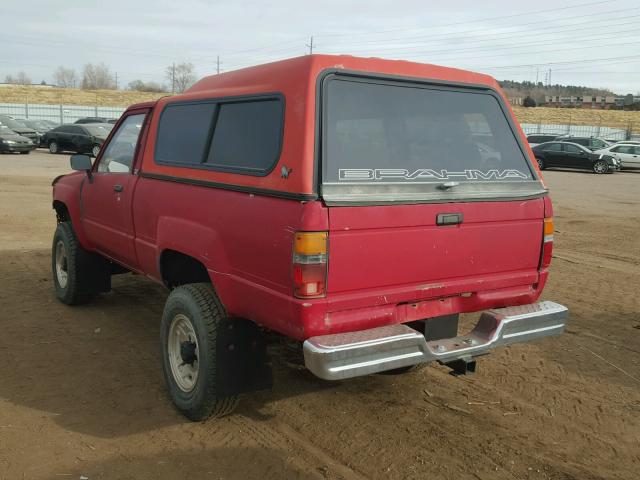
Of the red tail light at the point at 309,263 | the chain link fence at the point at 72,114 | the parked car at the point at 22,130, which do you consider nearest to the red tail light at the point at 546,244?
the red tail light at the point at 309,263

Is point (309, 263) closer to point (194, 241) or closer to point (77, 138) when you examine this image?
point (194, 241)

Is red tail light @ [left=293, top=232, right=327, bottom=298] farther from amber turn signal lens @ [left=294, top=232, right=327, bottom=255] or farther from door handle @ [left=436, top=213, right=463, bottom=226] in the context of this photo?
door handle @ [left=436, top=213, right=463, bottom=226]

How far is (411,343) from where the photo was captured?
3180mm

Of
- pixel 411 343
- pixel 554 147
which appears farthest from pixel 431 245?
pixel 554 147

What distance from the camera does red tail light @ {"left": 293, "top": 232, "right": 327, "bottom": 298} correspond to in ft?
9.77

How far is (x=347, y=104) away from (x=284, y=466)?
6.67 feet

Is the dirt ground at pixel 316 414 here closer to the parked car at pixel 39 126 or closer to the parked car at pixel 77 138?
the parked car at pixel 77 138

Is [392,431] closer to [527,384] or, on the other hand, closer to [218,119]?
[527,384]

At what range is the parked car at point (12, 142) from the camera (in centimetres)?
2650

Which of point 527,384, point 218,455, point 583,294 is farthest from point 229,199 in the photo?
point 583,294

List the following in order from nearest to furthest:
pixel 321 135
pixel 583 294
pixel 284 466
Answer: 1. pixel 321 135
2. pixel 284 466
3. pixel 583 294

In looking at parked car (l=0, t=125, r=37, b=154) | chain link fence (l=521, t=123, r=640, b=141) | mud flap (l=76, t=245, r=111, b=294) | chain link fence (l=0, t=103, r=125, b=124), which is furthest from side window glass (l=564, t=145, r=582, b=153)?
chain link fence (l=0, t=103, r=125, b=124)

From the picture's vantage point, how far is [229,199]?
350cm

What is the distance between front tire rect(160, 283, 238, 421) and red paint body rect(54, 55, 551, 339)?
19 centimetres
